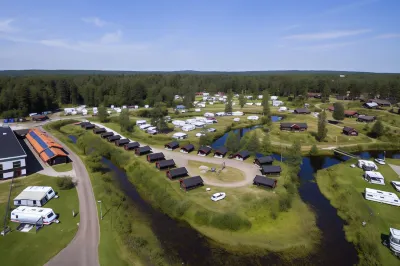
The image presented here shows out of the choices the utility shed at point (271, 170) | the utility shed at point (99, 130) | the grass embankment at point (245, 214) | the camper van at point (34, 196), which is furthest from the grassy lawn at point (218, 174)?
the utility shed at point (99, 130)

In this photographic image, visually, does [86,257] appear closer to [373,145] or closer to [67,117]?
[373,145]

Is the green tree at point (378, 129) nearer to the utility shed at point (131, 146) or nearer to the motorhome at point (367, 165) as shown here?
the motorhome at point (367, 165)

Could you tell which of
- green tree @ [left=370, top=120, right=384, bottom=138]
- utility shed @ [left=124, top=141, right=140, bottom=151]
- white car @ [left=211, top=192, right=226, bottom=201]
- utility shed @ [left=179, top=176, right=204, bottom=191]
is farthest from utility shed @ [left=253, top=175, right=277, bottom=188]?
green tree @ [left=370, top=120, right=384, bottom=138]

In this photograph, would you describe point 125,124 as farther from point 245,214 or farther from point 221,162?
point 245,214

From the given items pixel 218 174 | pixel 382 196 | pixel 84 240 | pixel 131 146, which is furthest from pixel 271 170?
pixel 131 146

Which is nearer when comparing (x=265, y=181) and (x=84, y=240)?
(x=84, y=240)
